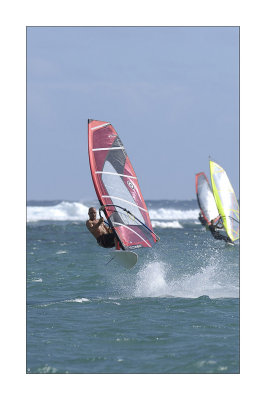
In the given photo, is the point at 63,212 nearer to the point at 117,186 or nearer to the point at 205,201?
the point at 205,201

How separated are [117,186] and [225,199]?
12144 millimetres

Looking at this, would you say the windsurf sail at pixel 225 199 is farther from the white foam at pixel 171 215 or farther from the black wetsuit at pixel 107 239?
the white foam at pixel 171 215

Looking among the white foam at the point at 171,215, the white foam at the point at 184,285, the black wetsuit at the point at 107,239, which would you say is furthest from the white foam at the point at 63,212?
the black wetsuit at the point at 107,239

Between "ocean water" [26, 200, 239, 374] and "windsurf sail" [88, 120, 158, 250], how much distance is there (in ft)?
3.11

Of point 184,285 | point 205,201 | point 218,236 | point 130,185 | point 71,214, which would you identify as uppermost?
point 130,185

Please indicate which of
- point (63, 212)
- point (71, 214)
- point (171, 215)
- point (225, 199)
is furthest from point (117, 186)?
point (171, 215)

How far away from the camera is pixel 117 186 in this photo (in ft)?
42.8

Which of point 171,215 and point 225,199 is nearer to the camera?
point 225,199

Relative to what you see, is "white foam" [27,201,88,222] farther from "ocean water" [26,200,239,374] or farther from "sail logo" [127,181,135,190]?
"sail logo" [127,181,135,190]

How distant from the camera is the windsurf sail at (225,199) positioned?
24.4m

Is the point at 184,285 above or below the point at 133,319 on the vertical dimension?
below

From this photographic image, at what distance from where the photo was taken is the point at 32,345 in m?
10.2
